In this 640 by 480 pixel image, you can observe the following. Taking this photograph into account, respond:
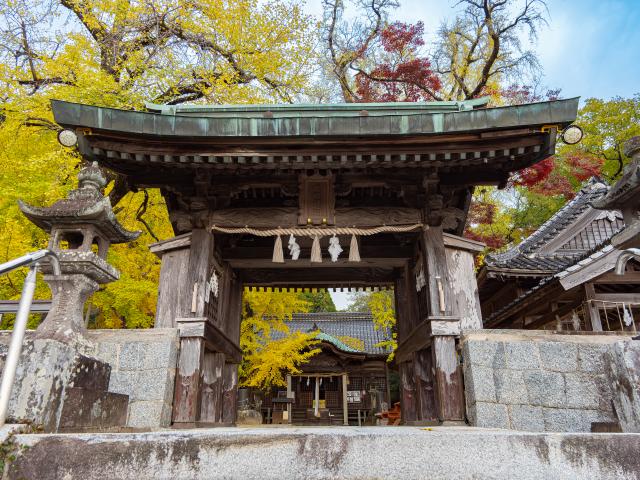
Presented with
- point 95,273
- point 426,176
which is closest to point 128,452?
point 95,273

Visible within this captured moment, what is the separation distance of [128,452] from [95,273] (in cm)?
302

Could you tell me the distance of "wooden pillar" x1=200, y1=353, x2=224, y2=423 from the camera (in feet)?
26.0

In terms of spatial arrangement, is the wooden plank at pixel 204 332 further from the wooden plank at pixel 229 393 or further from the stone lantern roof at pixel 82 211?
the stone lantern roof at pixel 82 211

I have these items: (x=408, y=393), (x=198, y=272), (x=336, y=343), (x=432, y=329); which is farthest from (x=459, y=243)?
(x=336, y=343)

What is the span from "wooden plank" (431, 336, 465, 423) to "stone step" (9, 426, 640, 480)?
3.77 metres

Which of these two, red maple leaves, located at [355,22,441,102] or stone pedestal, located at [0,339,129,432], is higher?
red maple leaves, located at [355,22,441,102]

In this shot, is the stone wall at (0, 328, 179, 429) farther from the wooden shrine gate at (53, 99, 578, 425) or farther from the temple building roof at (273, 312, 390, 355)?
the temple building roof at (273, 312, 390, 355)

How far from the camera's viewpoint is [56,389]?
3.53 meters

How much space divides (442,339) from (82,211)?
532cm

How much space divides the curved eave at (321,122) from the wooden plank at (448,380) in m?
3.26

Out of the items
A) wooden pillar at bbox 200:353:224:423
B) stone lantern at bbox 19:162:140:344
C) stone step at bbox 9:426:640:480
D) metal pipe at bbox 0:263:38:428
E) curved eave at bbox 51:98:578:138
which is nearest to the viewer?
stone step at bbox 9:426:640:480

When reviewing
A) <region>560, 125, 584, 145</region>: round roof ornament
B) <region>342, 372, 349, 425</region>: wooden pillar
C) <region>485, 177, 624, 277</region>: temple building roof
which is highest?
<region>485, 177, 624, 277</region>: temple building roof

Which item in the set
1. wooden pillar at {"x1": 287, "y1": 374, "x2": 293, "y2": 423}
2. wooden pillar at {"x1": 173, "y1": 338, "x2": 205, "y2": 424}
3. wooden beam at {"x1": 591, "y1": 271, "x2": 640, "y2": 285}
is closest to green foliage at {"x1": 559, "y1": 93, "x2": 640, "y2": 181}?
wooden beam at {"x1": 591, "y1": 271, "x2": 640, "y2": 285}

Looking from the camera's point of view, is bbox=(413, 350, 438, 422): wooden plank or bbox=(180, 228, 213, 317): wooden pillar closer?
bbox=(180, 228, 213, 317): wooden pillar
